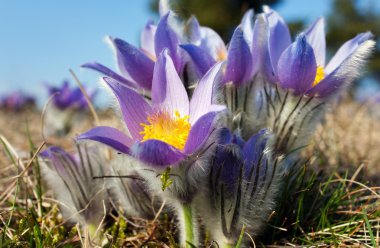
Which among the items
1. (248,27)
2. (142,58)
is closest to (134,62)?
(142,58)

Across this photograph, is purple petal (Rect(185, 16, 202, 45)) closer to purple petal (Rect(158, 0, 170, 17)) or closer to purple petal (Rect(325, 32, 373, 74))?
purple petal (Rect(158, 0, 170, 17))

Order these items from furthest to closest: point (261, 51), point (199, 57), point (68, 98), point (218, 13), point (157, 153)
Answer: point (218, 13), point (68, 98), point (261, 51), point (199, 57), point (157, 153)

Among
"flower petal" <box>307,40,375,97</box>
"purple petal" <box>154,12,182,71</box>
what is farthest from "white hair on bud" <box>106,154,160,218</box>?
"flower petal" <box>307,40,375,97</box>

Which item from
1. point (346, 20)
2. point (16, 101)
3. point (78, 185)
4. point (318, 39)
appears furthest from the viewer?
point (346, 20)

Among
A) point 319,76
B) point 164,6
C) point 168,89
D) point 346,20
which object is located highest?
point 164,6

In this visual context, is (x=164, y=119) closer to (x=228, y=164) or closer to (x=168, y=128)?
(x=168, y=128)

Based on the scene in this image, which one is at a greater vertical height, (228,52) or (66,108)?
(228,52)

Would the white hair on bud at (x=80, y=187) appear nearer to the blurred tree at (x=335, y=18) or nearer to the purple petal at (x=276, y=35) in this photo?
the purple petal at (x=276, y=35)

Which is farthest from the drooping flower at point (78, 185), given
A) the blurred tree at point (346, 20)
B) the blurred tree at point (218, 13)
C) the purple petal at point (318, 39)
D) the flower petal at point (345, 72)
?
the blurred tree at point (346, 20)
